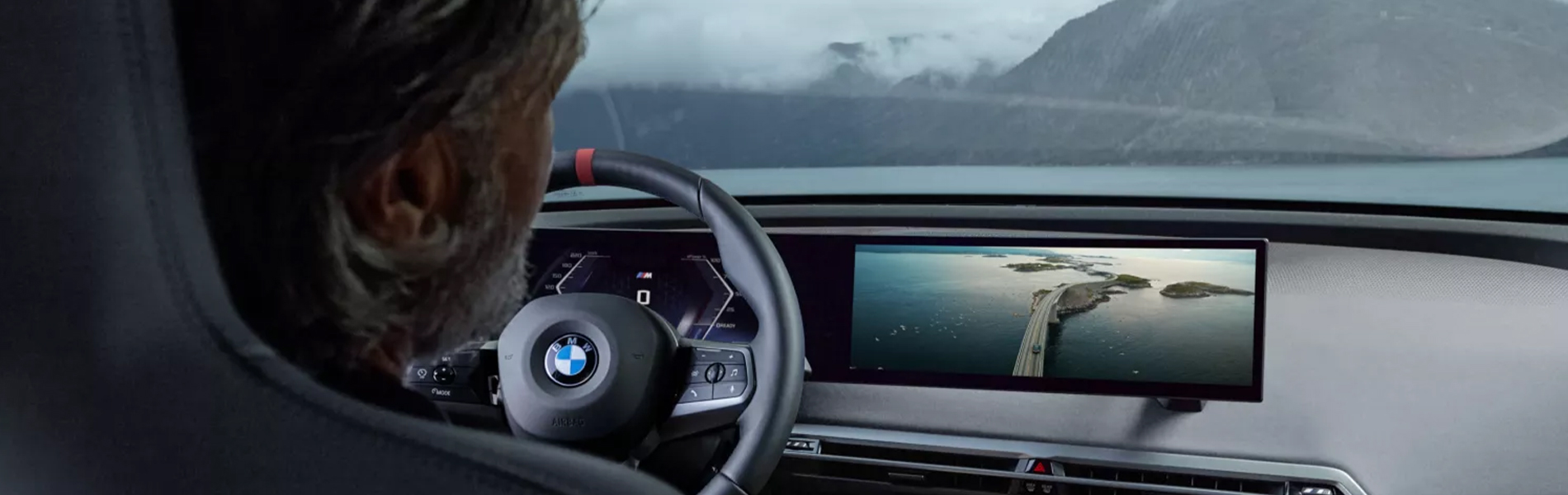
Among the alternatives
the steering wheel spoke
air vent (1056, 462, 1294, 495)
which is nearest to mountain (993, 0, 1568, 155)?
air vent (1056, 462, 1294, 495)

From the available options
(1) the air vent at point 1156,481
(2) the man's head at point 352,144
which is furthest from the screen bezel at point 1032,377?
(2) the man's head at point 352,144

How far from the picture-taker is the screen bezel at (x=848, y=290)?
240 cm

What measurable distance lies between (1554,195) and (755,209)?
2.24 metres

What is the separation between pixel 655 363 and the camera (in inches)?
76.9

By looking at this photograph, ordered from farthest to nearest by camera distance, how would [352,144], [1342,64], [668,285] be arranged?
[1342,64], [668,285], [352,144]

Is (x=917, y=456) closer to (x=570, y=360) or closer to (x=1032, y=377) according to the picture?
(x=1032, y=377)

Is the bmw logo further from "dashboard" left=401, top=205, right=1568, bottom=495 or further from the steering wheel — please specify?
"dashboard" left=401, top=205, right=1568, bottom=495

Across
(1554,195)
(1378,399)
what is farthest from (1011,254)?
(1554,195)

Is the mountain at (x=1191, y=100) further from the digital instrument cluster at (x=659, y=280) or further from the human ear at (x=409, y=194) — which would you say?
the human ear at (x=409, y=194)

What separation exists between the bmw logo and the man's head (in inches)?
44.2

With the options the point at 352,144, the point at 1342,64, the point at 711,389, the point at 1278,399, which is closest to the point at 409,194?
the point at 352,144

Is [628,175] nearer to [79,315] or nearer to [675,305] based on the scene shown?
[675,305]

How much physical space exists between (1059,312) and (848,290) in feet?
1.44

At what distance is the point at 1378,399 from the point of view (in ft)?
8.55
